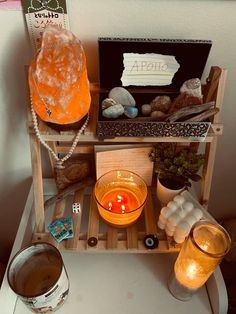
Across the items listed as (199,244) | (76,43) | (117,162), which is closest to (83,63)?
(76,43)

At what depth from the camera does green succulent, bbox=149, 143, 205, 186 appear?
2.33 feet

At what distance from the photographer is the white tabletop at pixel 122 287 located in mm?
692

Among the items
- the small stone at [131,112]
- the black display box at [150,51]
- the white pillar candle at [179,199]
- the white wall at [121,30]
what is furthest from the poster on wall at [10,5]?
the white pillar candle at [179,199]

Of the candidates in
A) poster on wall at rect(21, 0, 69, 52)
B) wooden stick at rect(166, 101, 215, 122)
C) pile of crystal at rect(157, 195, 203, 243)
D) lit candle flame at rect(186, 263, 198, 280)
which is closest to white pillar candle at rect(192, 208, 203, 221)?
pile of crystal at rect(157, 195, 203, 243)

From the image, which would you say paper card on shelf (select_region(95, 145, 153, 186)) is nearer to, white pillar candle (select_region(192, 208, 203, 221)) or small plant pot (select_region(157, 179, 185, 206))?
small plant pot (select_region(157, 179, 185, 206))

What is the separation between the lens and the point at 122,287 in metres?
0.73

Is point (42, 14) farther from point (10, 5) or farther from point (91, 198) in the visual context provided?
point (91, 198)

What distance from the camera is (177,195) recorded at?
0.73 metres

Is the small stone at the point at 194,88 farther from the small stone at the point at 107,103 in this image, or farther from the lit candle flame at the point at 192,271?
the lit candle flame at the point at 192,271

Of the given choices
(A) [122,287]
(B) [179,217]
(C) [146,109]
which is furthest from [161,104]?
(A) [122,287]

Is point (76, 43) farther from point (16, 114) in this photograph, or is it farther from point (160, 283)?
point (160, 283)

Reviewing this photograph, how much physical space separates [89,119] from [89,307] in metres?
0.41

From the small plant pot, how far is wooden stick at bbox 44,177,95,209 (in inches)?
7.7

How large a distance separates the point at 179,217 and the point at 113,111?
280 mm
